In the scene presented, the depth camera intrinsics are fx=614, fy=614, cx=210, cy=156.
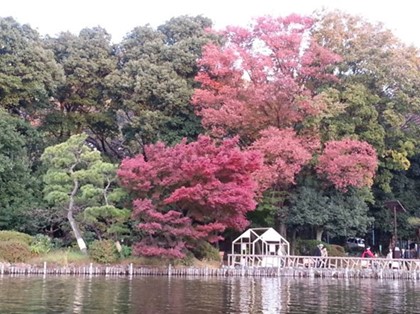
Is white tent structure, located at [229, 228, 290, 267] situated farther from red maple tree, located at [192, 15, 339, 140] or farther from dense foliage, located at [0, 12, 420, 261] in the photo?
red maple tree, located at [192, 15, 339, 140]

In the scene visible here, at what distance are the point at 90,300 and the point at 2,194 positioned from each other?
17212 millimetres

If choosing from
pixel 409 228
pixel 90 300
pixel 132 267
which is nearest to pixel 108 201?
pixel 132 267

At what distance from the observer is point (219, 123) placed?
35.3 m

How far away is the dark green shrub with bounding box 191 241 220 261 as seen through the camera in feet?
105

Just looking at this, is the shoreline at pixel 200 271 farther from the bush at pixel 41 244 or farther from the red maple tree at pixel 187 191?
the bush at pixel 41 244

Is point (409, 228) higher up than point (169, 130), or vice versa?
point (169, 130)

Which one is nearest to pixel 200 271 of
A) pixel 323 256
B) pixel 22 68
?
pixel 323 256

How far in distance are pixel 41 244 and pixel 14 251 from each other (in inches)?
67.5

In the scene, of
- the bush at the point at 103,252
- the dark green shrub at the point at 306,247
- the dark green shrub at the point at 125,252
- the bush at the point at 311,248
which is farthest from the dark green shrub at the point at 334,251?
the bush at the point at 103,252

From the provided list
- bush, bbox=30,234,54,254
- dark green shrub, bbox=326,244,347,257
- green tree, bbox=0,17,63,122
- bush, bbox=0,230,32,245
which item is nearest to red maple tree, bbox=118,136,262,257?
bush, bbox=30,234,54,254

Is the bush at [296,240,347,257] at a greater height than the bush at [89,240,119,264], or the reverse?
the bush at [296,240,347,257]

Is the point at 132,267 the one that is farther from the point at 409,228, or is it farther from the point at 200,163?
the point at 409,228

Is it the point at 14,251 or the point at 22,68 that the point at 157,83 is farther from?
the point at 14,251

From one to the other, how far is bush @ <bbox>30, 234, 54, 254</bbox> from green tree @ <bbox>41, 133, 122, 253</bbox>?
4.49ft
